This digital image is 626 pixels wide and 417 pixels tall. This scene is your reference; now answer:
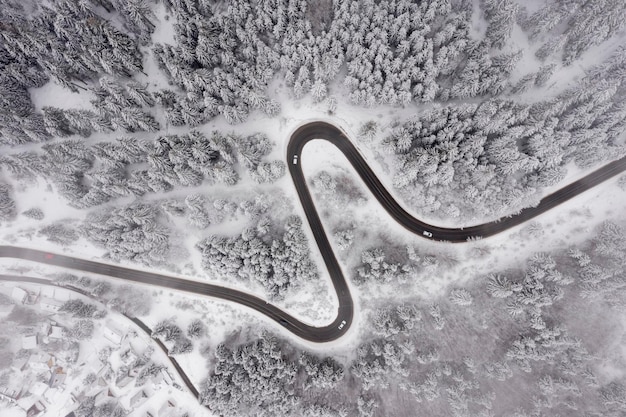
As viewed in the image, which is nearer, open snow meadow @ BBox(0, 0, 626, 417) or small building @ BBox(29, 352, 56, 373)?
open snow meadow @ BBox(0, 0, 626, 417)

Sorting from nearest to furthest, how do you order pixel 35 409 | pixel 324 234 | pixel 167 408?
pixel 35 409, pixel 167 408, pixel 324 234

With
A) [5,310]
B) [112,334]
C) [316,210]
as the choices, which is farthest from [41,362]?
[316,210]

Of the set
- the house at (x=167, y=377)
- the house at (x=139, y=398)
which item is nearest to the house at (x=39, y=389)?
the house at (x=139, y=398)

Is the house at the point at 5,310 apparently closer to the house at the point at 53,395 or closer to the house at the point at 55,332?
the house at the point at 55,332

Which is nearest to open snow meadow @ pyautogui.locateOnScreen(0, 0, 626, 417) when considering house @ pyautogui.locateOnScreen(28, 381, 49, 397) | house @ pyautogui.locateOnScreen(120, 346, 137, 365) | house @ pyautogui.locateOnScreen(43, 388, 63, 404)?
house @ pyautogui.locateOnScreen(28, 381, 49, 397)

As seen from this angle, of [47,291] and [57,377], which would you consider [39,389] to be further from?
[47,291]

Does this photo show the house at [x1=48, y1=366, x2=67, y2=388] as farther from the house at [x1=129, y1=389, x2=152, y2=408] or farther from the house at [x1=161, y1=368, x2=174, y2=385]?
the house at [x1=161, y1=368, x2=174, y2=385]

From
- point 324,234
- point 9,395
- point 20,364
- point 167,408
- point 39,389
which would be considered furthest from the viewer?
point 324,234

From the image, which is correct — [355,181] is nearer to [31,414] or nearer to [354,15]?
[354,15]
